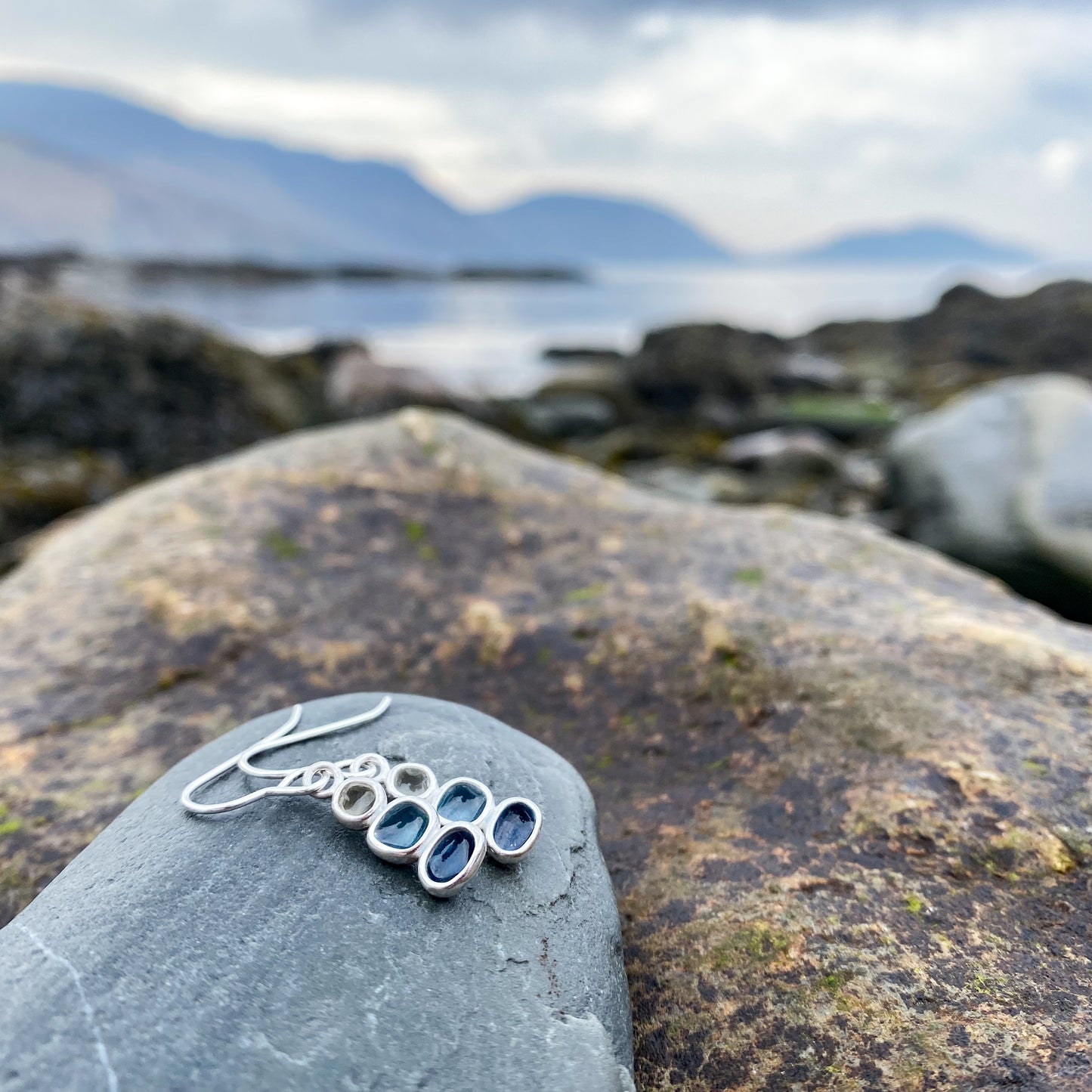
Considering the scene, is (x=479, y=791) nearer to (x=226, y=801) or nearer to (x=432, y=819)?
(x=432, y=819)

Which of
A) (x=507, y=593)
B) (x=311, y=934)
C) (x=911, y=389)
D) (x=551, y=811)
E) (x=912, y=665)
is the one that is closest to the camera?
(x=311, y=934)

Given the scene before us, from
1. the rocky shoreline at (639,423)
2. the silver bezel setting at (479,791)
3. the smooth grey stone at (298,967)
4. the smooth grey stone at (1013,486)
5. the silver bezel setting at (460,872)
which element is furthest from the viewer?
the rocky shoreline at (639,423)

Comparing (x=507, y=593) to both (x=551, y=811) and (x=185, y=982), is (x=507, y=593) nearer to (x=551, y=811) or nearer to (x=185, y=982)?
(x=551, y=811)

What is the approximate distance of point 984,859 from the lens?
1895mm

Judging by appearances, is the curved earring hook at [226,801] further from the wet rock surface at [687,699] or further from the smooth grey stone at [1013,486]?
the smooth grey stone at [1013,486]

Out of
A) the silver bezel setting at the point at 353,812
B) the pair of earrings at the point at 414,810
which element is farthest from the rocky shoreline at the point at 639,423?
the silver bezel setting at the point at 353,812

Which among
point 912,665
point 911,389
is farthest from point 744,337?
point 912,665

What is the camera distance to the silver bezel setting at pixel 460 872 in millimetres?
1488

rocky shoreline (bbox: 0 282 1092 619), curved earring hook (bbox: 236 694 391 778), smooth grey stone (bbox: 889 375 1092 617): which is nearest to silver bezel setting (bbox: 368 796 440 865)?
curved earring hook (bbox: 236 694 391 778)

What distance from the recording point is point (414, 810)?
1.58 m

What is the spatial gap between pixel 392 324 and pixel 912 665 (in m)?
27.1

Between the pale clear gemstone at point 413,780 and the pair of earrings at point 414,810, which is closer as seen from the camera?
the pair of earrings at point 414,810

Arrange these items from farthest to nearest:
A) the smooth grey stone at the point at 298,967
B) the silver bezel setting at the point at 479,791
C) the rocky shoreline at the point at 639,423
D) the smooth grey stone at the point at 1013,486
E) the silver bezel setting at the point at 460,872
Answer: the rocky shoreline at the point at 639,423
the smooth grey stone at the point at 1013,486
the silver bezel setting at the point at 479,791
the silver bezel setting at the point at 460,872
the smooth grey stone at the point at 298,967

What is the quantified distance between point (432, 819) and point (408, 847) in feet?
0.23
